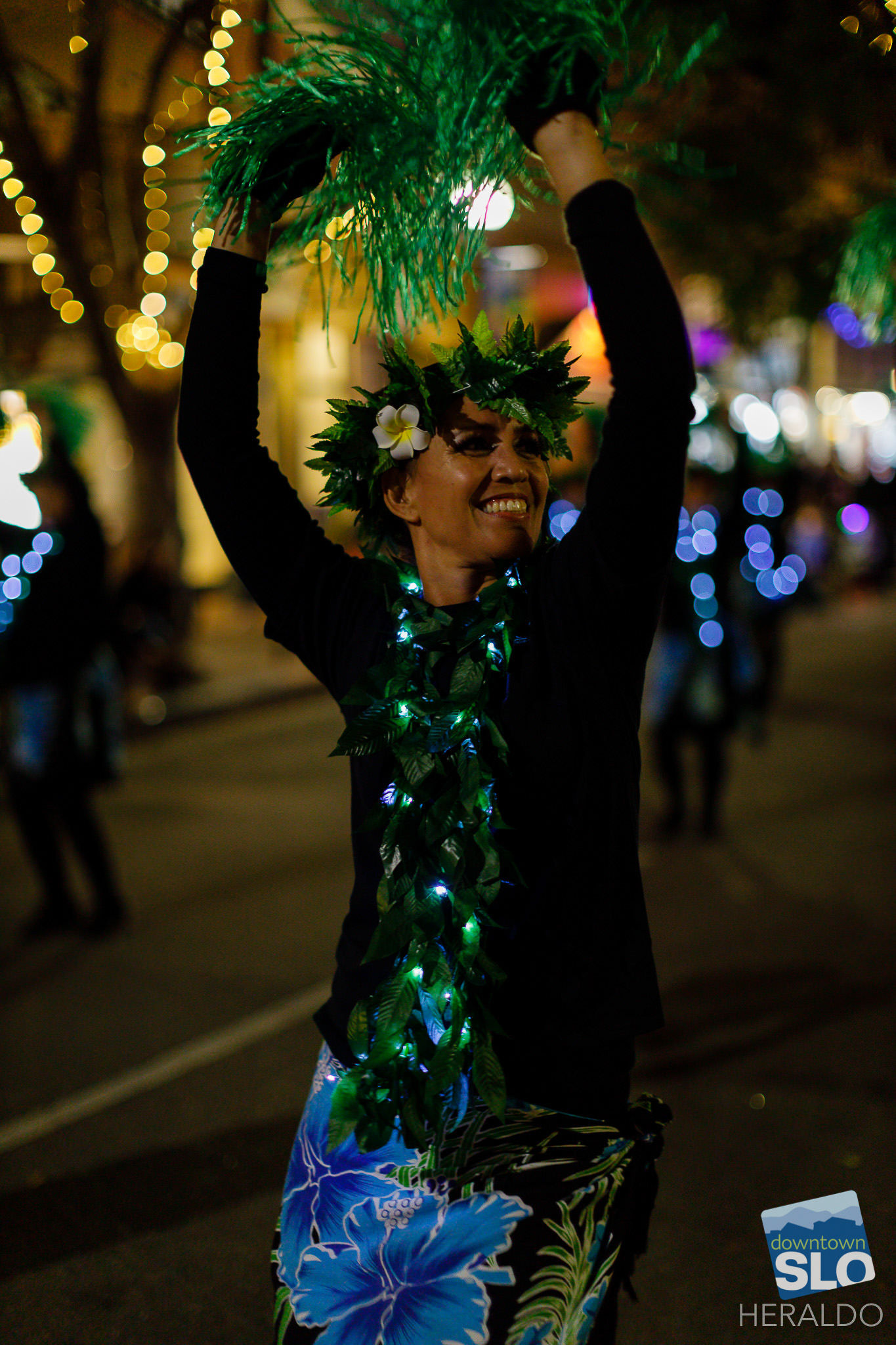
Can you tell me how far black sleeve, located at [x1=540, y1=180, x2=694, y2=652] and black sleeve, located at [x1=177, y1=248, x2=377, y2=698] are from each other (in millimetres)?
501

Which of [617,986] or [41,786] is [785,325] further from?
[617,986]

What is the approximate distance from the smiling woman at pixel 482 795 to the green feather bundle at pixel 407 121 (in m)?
0.08

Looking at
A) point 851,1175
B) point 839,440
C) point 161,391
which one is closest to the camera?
point 851,1175

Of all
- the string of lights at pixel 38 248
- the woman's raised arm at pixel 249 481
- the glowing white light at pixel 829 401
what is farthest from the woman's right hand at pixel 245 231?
the glowing white light at pixel 829 401

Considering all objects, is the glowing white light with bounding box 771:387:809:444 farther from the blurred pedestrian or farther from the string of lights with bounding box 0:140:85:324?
the blurred pedestrian

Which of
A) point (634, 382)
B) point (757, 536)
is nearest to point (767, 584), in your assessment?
point (757, 536)

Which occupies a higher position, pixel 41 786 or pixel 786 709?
pixel 41 786

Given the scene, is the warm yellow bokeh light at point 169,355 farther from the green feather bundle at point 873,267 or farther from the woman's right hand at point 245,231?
the woman's right hand at point 245,231

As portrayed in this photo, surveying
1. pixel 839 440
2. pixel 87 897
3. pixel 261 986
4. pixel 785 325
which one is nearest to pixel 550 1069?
pixel 261 986

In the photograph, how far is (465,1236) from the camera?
166 cm

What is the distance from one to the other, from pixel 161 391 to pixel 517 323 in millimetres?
10095

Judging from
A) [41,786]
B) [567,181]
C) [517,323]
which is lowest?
[41,786]

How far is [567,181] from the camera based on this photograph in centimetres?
159

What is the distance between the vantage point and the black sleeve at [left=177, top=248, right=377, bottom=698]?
187 cm
